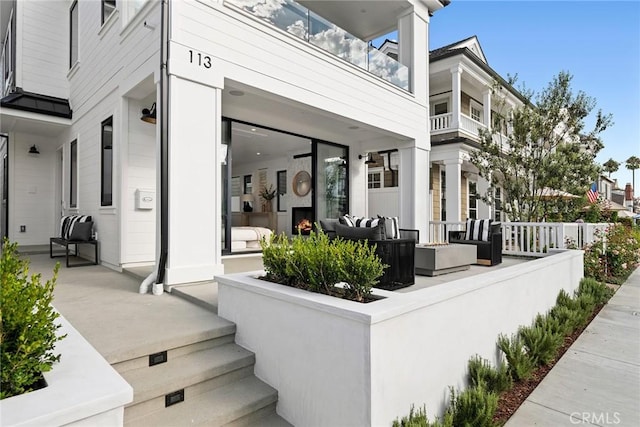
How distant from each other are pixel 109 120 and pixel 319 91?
347 centimetres

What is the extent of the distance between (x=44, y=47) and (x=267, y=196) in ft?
22.2

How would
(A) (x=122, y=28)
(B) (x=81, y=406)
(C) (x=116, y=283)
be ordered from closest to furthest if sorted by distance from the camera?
(B) (x=81, y=406), (C) (x=116, y=283), (A) (x=122, y=28)

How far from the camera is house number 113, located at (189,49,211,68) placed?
414cm

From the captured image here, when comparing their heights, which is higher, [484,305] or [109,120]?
[109,120]

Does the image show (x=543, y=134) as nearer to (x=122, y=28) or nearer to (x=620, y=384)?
(x=620, y=384)

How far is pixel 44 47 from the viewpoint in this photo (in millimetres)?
7863

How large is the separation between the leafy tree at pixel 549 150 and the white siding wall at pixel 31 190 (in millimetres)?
10693

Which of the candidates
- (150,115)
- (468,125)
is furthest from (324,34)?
(468,125)

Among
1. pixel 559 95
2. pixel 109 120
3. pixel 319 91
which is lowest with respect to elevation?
pixel 109 120

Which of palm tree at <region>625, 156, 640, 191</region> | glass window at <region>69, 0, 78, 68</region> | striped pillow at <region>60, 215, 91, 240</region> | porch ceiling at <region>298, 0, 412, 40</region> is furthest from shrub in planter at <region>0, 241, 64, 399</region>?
palm tree at <region>625, 156, 640, 191</region>

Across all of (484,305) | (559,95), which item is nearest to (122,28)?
(484,305)

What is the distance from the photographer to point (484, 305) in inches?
117

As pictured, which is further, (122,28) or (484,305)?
(122,28)

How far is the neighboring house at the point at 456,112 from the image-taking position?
379 inches
